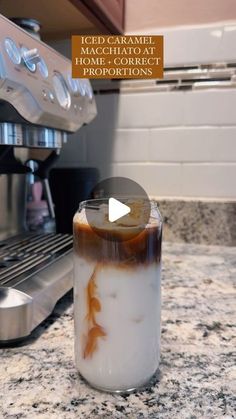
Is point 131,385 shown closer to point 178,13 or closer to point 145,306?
point 145,306

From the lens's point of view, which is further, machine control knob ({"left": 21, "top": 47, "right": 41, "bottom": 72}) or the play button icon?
machine control knob ({"left": 21, "top": 47, "right": 41, "bottom": 72})

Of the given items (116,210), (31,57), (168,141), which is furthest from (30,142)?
(168,141)

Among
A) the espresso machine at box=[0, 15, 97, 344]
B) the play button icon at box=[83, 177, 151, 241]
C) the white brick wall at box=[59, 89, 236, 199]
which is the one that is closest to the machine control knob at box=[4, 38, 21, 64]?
the espresso machine at box=[0, 15, 97, 344]

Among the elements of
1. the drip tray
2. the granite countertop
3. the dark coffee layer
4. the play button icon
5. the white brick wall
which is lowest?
the granite countertop

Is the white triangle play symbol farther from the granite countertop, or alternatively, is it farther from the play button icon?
the granite countertop

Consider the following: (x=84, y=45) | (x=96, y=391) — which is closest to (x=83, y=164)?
(x=84, y=45)

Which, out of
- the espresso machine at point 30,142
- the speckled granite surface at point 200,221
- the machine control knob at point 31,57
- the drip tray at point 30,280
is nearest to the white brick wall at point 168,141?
the speckled granite surface at point 200,221

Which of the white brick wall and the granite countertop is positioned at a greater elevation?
the white brick wall

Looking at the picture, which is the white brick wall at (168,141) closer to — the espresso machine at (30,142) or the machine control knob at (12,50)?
the espresso machine at (30,142)

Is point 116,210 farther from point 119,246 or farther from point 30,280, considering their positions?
point 30,280
